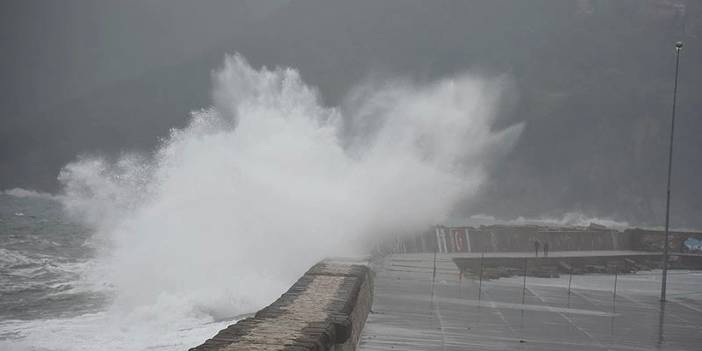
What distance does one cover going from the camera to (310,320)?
8.76 m

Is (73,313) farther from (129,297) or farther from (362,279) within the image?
(362,279)

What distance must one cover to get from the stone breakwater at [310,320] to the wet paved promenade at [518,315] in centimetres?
59

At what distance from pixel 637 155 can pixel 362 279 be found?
15909 centimetres

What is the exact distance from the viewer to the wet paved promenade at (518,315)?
11.6 meters

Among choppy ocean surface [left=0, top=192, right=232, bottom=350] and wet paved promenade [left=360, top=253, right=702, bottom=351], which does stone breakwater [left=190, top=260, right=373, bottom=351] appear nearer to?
wet paved promenade [left=360, top=253, right=702, bottom=351]

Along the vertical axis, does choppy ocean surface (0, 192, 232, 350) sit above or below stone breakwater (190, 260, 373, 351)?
below

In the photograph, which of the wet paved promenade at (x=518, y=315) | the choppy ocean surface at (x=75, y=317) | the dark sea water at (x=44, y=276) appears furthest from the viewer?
the dark sea water at (x=44, y=276)

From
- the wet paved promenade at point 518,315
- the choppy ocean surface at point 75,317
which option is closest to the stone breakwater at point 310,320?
the wet paved promenade at point 518,315

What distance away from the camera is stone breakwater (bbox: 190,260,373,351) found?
7.42 m

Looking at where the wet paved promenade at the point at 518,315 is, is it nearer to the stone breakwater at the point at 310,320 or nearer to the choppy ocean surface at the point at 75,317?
the stone breakwater at the point at 310,320

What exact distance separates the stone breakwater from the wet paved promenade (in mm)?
591

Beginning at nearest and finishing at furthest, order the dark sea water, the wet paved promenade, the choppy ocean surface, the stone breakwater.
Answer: the stone breakwater → the wet paved promenade → the choppy ocean surface → the dark sea water

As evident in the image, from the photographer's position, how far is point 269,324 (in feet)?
27.6

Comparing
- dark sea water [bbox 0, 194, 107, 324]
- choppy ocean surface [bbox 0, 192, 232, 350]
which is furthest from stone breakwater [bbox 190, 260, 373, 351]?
dark sea water [bbox 0, 194, 107, 324]
